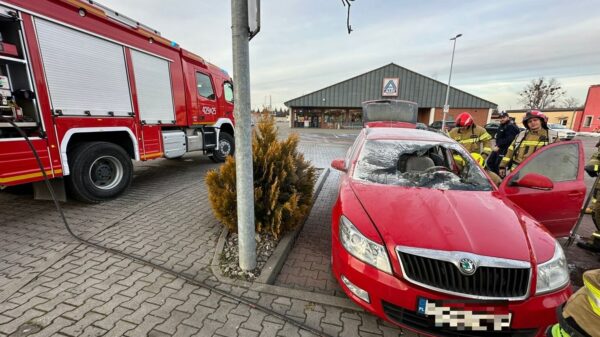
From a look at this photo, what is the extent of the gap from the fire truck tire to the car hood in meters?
4.18

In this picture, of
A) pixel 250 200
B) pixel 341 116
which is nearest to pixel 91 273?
pixel 250 200

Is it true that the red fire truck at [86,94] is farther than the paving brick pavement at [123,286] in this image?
Yes

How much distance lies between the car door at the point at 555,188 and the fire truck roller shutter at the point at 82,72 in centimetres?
568

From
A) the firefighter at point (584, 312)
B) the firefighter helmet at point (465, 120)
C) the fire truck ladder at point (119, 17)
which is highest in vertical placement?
the fire truck ladder at point (119, 17)

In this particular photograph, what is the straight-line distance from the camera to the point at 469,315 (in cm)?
154

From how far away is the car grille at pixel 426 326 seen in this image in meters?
1.56

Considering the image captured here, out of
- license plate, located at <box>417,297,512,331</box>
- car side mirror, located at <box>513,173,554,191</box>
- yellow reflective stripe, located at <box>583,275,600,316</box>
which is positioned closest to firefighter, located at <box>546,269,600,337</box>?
yellow reflective stripe, located at <box>583,275,600,316</box>

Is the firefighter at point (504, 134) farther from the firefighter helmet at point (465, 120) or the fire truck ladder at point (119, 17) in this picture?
the fire truck ladder at point (119, 17)

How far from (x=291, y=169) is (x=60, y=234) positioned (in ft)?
9.83

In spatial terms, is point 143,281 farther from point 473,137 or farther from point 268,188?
point 473,137

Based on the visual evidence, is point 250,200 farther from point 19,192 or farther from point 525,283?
point 19,192

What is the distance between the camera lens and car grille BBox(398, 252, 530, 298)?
1.57 metres

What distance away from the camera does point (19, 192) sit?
14.0ft

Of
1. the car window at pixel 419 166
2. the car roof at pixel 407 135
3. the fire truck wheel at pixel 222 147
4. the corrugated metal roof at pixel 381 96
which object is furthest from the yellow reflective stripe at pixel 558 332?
the corrugated metal roof at pixel 381 96
